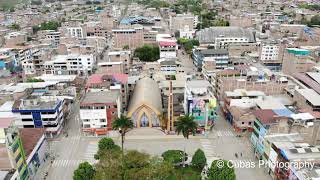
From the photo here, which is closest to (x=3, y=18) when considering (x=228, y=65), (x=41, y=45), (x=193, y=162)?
(x=41, y=45)

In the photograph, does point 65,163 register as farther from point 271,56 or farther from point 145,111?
point 271,56

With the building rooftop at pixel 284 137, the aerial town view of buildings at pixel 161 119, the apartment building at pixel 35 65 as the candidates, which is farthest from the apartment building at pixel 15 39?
the building rooftop at pixel 284 137

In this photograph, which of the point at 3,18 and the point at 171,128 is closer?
the point at 171,128

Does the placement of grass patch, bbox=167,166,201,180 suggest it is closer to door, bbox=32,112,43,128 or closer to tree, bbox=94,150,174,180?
tree, bbox=94,150,174,180

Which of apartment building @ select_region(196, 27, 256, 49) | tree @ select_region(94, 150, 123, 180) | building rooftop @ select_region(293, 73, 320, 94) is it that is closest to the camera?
tree @ select_region(94, 150, 123, 180)

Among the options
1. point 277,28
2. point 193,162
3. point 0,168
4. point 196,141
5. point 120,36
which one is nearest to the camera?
point 0,168

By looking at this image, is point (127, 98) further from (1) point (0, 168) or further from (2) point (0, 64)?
(2) point (0, 64)

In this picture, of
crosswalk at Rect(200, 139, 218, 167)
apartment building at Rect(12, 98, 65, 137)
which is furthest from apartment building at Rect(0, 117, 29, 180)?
crosswalk at Rect(200, 139, 218, 167)
